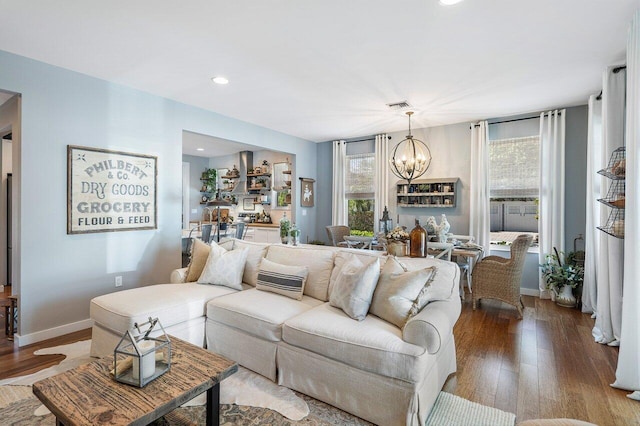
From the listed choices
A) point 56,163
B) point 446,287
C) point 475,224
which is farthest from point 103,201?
point 475,224

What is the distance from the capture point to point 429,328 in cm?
193

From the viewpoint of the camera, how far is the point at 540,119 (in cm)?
477

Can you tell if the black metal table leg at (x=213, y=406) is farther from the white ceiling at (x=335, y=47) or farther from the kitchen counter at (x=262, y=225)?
the kitchen counter at (x=262, y=225)

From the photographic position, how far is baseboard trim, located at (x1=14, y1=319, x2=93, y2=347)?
3.10 m

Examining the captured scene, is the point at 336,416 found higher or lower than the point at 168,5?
lower

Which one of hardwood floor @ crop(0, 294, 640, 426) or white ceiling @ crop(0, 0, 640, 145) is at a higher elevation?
white ceiling @ crop(0, 0, 640, 145)

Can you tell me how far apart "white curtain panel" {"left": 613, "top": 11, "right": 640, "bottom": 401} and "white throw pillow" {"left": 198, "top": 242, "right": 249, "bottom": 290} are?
3149mm

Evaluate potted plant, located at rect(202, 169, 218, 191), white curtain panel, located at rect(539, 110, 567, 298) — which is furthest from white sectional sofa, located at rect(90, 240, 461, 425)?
potted plant, located at rect(202, 169, 218, 191)

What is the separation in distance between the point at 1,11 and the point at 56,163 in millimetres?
1363

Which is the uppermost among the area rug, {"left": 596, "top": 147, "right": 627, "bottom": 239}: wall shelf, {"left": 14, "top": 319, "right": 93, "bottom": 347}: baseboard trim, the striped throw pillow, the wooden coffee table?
{"left": 596, "top": 147, "right": 627, "bottom": 239}: wall shelf

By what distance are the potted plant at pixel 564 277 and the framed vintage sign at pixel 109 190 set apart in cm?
531

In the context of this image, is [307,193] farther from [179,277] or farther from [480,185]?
[179,277]

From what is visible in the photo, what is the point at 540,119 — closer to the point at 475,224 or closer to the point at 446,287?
the point at 475,224

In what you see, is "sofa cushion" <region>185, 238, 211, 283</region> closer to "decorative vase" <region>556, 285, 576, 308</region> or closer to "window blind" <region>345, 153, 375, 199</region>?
"window blind" <region>345, 153, 375, 199</region>
